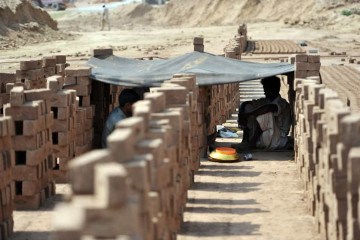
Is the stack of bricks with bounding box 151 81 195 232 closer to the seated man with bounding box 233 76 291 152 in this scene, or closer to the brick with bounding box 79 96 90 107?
the brick with bounding box 79 96 90 107

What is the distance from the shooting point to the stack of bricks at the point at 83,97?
54.0 ft

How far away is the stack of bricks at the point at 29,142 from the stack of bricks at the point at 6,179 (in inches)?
32.9

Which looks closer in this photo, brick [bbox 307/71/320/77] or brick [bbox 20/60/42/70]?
brick [bbox 307/71/320/77]

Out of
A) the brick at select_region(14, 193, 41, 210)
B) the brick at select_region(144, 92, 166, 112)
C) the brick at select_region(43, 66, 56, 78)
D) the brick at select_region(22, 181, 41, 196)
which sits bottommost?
the brick at select_region(14, 193, 41, 210)

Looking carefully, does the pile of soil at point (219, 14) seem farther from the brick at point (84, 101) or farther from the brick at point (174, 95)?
the brick at point (174, 95)

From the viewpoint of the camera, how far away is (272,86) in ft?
60.3

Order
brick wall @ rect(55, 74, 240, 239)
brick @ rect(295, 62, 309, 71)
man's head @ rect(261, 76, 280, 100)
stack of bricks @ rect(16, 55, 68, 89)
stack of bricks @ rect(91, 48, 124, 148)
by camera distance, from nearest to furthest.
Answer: brick wall @ rect(55, 74, 240, 239) → brick @ rect(295, 62, 309, 71) → stack of bricks @ rect(91, 48, 124, 148) → man's head @ rect(261, 76, 280, 100) → stack of bricks @ rect(16, 55, 68, 89)

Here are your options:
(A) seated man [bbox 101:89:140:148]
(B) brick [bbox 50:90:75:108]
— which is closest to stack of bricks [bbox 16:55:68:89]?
(A) seated man [bbox 101:89:140:148]

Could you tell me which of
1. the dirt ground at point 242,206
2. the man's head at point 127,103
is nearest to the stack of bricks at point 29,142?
the dirt ground at point 242,206

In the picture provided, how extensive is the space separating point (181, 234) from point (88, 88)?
597cm

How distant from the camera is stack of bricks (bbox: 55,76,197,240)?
6258 millimetres

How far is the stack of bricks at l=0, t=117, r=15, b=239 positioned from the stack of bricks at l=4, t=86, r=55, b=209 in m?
0.84

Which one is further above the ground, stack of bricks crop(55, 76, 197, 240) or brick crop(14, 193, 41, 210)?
stack of bricks crop(55, 76, 197, 240)

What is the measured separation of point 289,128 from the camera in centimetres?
1841
